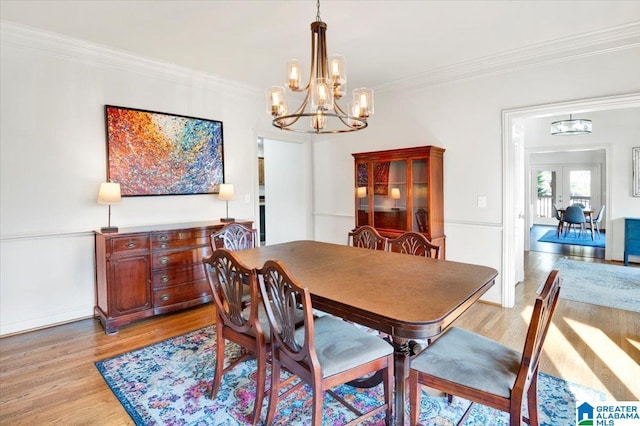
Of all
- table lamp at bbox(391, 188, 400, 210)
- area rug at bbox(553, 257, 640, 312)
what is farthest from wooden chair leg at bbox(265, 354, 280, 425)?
area rug at bbox(553, 257, 640, 312)

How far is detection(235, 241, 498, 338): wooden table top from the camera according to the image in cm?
145

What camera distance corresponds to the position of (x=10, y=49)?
10.0 feet

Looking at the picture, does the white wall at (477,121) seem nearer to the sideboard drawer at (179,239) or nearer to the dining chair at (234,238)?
the dining chair at (234,238)

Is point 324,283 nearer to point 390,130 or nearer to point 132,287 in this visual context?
point 132,287

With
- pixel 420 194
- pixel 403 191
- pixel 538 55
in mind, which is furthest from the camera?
pixel 403 191

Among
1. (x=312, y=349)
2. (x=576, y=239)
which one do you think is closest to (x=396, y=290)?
(x=312, y=349)

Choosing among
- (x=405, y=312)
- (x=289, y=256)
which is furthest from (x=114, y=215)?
(x=405, y=312)

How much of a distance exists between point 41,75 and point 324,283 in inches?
130

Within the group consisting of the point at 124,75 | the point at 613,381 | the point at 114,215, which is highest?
the point at 124,75

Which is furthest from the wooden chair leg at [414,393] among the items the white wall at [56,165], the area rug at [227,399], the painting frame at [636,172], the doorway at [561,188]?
the doorway at [561,188]

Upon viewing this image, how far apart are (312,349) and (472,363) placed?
73 centimetres

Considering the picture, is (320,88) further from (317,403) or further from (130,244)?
(130,244)

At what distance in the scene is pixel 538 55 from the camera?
11.5ft

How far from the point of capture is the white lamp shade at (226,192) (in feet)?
13.8
